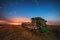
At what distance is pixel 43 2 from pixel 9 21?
74 cm

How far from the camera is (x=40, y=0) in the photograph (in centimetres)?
257

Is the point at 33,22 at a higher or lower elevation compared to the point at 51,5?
lower

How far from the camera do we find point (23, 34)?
247 cm

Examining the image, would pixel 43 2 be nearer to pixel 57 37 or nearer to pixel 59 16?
pixel 59 16

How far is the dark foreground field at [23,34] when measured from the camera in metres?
2.43

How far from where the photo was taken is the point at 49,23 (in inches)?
100

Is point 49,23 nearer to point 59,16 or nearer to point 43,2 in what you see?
point 59,16

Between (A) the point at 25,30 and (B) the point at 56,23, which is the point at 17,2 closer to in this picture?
(A) the point at 25,30

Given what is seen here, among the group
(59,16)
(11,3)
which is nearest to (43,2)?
(59,16)

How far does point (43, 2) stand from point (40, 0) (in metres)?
0.07

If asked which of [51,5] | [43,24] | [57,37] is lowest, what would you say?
[57,37]

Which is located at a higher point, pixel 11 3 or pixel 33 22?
pixel 11 3

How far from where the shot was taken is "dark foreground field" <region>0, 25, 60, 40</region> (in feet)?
7.97

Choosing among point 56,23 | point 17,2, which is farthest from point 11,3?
point 56,23
